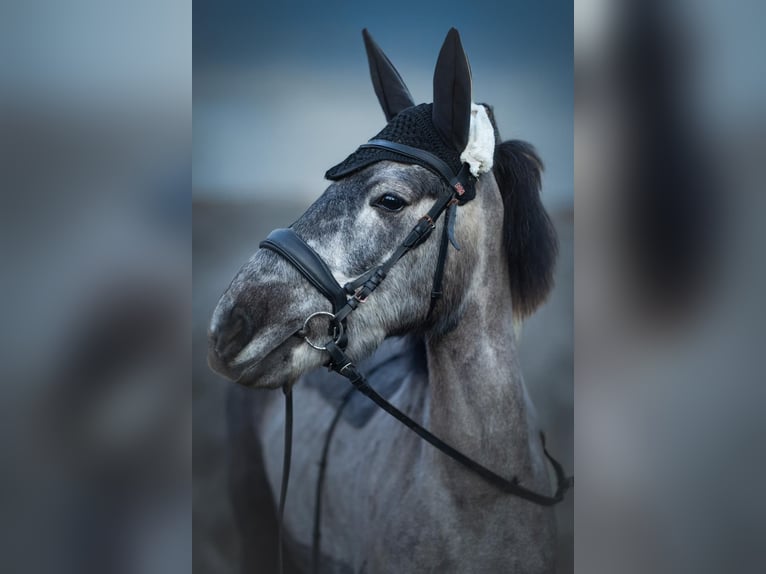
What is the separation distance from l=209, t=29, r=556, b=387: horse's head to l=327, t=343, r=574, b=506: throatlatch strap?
0.15 ft

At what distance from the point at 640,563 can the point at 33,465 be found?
1.94 meters

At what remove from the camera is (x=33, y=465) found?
1.81 metres

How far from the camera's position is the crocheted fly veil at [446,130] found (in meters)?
1.67

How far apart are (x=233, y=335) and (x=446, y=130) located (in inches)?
32.3

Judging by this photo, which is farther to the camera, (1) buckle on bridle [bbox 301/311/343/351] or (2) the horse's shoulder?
(2) the horse's shoulder

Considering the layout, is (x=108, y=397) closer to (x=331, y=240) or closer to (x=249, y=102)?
(x=331, y=240)

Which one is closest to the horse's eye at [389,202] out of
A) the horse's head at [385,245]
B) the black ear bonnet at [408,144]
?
the horse's head at [385,245]

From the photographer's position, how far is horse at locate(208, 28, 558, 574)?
1.60 m

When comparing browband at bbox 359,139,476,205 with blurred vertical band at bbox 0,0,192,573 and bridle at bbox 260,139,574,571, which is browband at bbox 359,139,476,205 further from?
blurred vertical band at bbox 0,0,192,573

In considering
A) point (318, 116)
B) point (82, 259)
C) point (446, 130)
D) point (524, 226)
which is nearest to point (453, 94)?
point (446, 130)

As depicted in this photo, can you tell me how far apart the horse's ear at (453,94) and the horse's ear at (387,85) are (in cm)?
31

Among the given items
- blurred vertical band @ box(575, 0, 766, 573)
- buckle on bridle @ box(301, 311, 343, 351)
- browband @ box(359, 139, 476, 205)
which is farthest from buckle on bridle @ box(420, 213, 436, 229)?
blurred vertical band @ box(575, 0, 766, 573)

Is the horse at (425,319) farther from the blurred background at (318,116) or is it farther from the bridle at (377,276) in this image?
the blurred background at (318,116)

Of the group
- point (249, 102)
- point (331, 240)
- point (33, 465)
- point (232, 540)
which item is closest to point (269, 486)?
point (232, 540)
